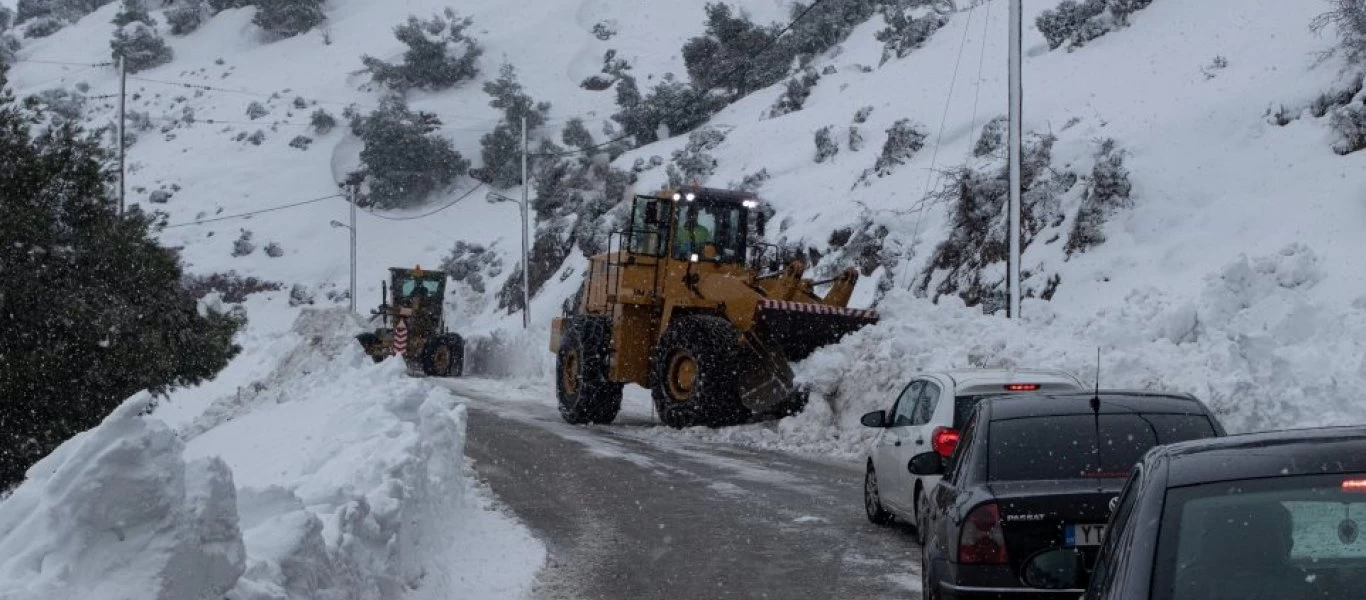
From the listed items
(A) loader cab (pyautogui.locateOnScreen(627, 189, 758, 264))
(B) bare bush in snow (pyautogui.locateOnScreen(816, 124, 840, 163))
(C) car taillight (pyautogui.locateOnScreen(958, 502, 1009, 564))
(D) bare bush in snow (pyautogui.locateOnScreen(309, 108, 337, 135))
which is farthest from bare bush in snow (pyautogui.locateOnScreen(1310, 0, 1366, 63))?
(D) bare bush in snow (pyautogui.locateOnScreen(309, 108, 337, 135))

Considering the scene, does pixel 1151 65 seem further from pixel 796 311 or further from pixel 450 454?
pixel 450 454

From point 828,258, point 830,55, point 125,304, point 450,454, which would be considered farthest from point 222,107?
point 450,454

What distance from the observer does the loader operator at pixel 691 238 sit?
21266 mm

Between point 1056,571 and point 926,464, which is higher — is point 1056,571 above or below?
above

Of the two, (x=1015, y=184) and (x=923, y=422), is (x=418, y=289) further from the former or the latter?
(x=923, y=422)

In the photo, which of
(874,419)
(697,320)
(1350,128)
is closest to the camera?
(874,419)

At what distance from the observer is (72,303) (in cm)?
1842

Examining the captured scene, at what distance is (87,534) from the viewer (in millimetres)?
4789

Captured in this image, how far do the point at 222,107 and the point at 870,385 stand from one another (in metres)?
80.7

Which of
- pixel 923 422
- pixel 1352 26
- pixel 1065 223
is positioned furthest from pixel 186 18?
pixel 923 422

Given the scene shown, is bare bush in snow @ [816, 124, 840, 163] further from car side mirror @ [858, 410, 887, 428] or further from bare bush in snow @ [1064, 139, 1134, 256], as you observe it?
car side mirror @ [858, 410, 887, 428]

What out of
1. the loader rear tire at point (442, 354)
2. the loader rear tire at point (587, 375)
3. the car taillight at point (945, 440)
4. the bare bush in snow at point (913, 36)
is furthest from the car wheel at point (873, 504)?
the bare bush in snow at point (913, 36)

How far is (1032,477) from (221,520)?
3695 mm

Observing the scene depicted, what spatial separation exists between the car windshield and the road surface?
17.2 ft
